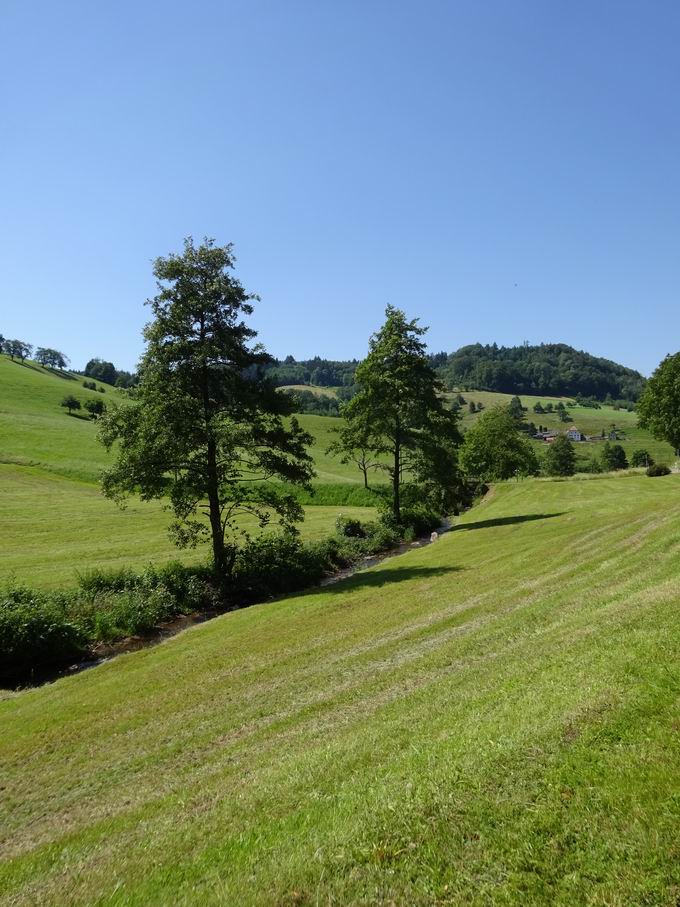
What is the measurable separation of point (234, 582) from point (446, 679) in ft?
62.2

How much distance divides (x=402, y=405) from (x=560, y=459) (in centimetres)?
9632

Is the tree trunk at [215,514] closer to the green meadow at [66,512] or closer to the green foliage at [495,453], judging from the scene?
the green meadow at [66,512]

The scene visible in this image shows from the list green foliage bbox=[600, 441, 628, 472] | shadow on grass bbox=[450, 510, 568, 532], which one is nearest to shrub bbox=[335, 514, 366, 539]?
shadow on grass bbox=[450, 510, 568, 532]

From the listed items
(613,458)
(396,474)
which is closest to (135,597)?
(396,474)

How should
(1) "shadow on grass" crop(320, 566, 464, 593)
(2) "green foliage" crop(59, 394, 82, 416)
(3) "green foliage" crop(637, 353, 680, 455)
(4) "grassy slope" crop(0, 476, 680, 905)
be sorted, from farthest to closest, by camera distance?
(2) "green foliage" crop(59, 394, 82, 416), (3) "green foliage" crop(637, 353, 680, 455), (1) "shadow on grass" crop(320, 566, 464, 593), (4) "grassy slope" crop(0, 476, 680, 905)

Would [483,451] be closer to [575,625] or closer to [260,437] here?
→ [260,437]

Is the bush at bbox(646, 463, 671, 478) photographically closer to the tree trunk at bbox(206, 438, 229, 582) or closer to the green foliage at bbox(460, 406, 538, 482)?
the green foliage at bbox(460, 406, 538, 482)

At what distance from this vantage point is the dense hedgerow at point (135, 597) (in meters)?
18.2

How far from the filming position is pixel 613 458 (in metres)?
131

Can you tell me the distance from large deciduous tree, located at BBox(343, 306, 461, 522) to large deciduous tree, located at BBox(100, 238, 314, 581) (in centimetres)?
1354

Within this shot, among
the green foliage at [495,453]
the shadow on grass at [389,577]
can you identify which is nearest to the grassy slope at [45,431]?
the shadow on grass at [389,577]

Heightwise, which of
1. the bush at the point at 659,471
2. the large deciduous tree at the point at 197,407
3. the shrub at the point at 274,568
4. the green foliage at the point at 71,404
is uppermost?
the green foliage at the point at 71,404

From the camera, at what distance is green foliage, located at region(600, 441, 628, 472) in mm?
125812

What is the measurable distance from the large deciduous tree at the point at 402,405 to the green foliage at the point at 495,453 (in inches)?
2012
